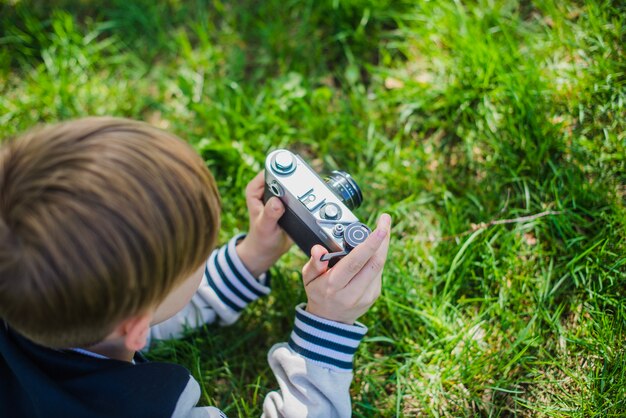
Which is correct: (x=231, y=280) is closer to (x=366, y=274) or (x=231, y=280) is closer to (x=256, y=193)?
(x=256, y=193)

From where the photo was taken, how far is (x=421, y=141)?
2.44m

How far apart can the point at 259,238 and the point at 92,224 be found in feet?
2.87

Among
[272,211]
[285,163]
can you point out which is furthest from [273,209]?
[285,163]

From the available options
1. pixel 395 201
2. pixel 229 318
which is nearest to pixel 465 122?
Answer: pixel 395 201

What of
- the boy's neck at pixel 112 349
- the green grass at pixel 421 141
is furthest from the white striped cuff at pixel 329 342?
the boy's neck at pixel 112 349

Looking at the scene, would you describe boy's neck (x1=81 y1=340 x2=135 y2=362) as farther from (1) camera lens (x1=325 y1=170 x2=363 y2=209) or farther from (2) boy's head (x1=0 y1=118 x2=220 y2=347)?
(1) camera lens (x1=325 y1=170 x2=363 y2=209)

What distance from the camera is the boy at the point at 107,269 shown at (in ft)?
3.58

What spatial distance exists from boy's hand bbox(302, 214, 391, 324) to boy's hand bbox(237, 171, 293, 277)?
28cm

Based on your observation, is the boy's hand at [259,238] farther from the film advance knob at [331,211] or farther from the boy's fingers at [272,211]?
the film advance knob at [331,211]

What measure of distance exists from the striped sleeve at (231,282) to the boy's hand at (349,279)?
38cm

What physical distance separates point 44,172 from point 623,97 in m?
1.98

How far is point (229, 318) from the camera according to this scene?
80.4 inches

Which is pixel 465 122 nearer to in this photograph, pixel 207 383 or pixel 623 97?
pixel 623 97

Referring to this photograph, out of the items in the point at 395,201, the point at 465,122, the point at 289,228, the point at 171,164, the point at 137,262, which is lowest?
the point at 395,201
